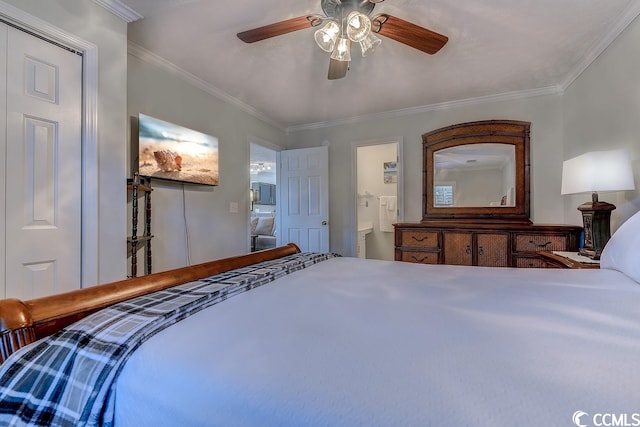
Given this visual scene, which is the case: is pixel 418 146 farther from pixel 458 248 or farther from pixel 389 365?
pixel 389 365

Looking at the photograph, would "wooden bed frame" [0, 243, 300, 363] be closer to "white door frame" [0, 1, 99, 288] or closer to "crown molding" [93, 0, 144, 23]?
"white door frame" [0, 1, 99, 288]

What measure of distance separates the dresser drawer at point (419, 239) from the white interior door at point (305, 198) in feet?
3.70

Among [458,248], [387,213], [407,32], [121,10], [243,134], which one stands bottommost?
[458,248]

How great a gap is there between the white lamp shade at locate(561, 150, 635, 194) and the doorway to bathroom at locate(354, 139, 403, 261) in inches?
112

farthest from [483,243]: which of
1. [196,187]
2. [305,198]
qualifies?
[196,187]

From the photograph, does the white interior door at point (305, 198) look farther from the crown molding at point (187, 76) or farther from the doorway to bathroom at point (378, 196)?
the doorway to bathroom at point (378, 196)

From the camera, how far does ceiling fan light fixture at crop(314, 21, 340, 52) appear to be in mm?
1655

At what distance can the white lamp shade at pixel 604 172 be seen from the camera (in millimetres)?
1795

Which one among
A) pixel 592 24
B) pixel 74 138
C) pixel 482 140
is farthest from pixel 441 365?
pixel 482 140

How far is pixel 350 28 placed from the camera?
159 centimetres

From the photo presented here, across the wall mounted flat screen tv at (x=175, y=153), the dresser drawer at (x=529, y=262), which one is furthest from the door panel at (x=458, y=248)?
the wall mounted flat screen tv at (x=175, y=153)

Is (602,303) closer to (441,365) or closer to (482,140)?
(441,365)

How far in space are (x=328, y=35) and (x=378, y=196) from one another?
11.5 feet

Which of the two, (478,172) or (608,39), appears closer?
(608,39)
